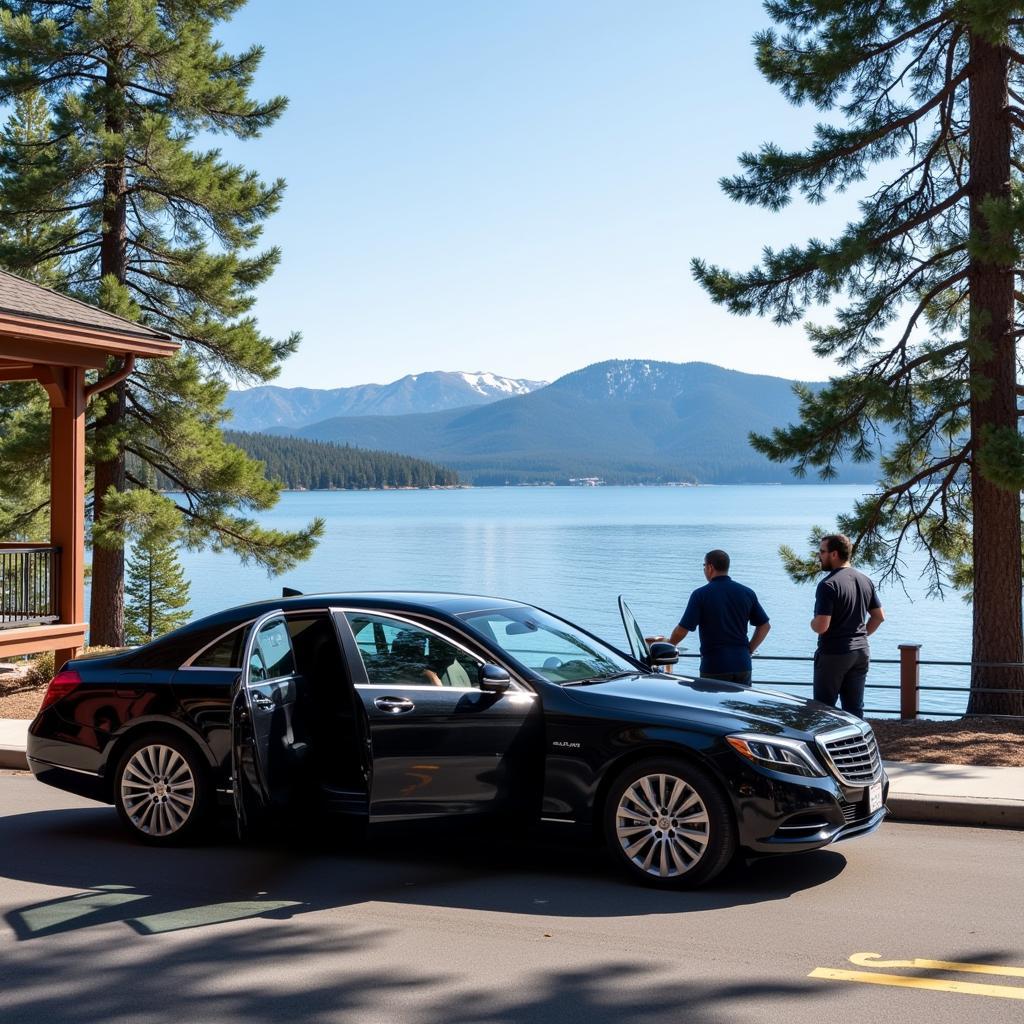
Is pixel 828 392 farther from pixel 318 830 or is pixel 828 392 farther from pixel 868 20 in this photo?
pixel 318 830

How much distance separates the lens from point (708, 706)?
691 cm

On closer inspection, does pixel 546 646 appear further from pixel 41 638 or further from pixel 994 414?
pixel 41 638

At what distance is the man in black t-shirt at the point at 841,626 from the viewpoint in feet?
32.2

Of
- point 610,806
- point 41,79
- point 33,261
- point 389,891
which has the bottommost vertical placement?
point 389,891

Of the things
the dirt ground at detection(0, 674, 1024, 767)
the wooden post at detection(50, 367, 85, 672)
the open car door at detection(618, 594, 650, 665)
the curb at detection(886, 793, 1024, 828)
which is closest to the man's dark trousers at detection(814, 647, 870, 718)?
the dirt ground at detection(0, 674, 1024, 767)

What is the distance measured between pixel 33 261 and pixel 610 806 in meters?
19.1

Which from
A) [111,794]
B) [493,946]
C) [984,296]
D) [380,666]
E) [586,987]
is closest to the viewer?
[586,987]

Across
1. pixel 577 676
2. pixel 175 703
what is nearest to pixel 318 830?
pixel 175 703

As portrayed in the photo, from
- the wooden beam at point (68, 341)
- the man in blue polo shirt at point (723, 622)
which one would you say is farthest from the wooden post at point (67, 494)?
the man in blue polo shirt at point (723, 622)

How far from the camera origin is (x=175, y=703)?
7.71 metres

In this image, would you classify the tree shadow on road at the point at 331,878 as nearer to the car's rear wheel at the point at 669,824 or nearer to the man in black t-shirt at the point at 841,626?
the car's rear wheel at the point at 669,824

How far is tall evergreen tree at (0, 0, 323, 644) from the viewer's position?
21.7 meters

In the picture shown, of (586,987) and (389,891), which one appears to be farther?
(389,891)

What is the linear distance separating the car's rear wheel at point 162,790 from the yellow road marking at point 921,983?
393cm
